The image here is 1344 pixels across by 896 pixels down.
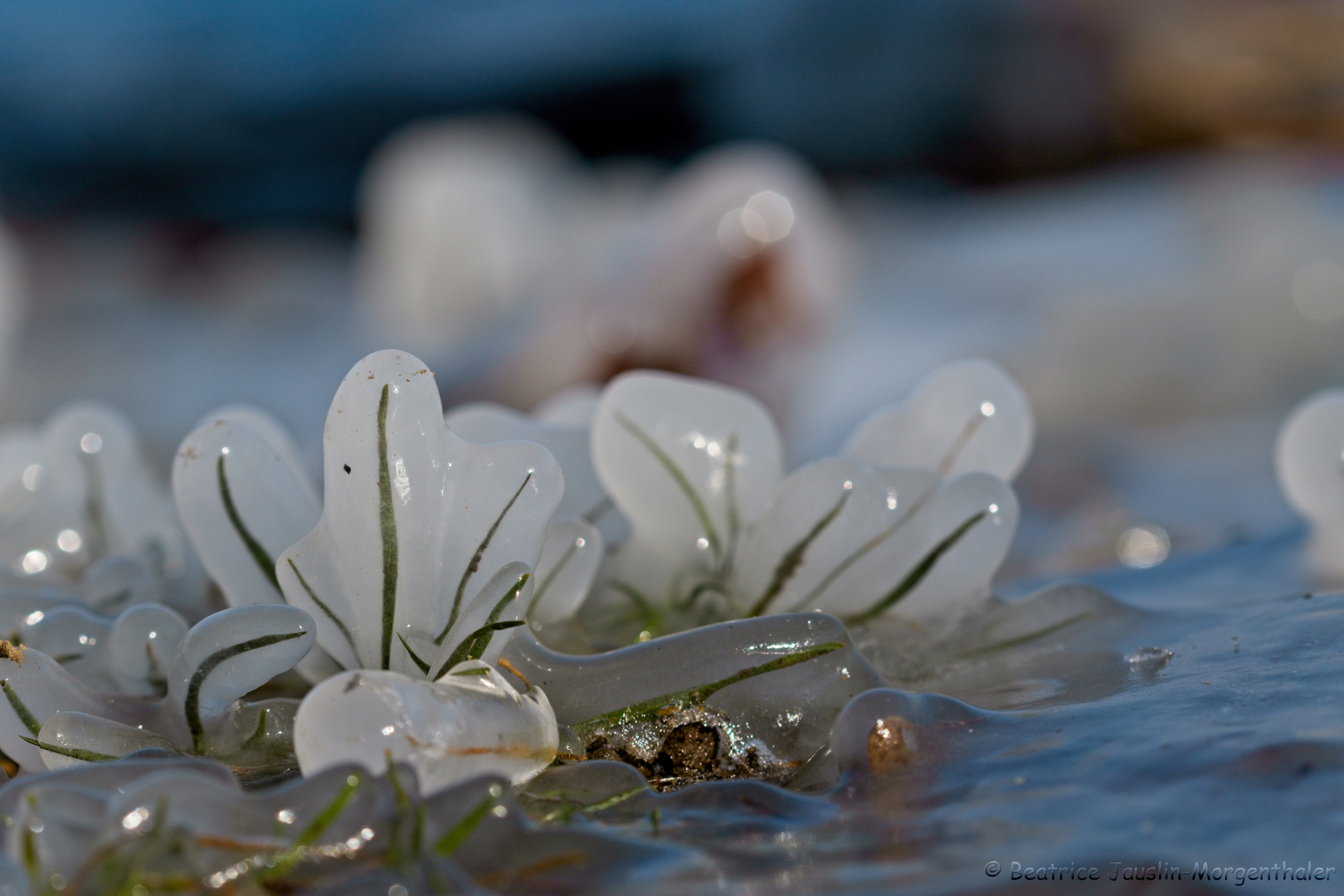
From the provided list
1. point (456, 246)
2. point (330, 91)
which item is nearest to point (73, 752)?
point (456, 246)

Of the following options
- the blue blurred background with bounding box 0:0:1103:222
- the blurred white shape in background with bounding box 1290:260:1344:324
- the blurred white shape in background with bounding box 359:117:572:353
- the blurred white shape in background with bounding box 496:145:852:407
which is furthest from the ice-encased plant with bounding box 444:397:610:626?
the blue blurred background with bounding box 0:0:1103:222

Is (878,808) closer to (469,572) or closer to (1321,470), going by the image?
(469,572)

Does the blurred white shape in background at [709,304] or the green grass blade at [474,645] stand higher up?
the blurred white shape in background at [709,304]

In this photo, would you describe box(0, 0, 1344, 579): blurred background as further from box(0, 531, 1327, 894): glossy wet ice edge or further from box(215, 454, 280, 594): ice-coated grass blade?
box(215, 454, 280, 594): ice-coated grass blade

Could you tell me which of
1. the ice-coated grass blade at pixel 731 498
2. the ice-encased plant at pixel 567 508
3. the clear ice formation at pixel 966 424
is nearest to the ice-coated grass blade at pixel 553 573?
the ice-encased plant at pixel 567 508

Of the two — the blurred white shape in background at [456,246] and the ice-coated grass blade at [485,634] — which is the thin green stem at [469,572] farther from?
the blurred white shape in background at [456,246]
